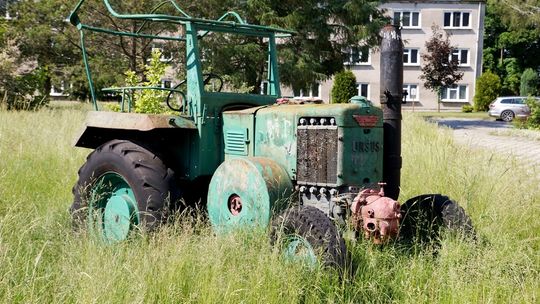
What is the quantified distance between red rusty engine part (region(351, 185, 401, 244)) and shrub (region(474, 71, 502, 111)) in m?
39.5

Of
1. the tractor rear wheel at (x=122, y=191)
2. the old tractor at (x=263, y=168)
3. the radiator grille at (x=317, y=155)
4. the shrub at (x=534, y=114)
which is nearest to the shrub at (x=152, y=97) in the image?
the old tractor at (x=263, y=168)

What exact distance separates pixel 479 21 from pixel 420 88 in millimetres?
6384

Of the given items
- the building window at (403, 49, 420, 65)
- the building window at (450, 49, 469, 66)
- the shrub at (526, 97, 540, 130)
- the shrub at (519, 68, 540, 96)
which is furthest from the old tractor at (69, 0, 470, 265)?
the shrub at (519, 68, 540, 96)

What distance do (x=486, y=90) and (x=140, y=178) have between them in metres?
39.5

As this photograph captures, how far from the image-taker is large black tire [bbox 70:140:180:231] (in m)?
4.90

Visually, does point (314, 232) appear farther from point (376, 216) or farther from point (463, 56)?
point (463, 56)

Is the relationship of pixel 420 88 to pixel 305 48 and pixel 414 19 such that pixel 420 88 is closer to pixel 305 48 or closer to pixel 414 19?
pixel 414 19

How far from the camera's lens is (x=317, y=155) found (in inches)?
178

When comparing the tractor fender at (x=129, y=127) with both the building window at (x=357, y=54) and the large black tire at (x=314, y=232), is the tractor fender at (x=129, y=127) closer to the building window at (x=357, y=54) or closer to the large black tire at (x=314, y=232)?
the large black tire at (x=314, y=232)

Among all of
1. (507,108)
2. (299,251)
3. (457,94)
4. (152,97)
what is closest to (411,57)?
(457,94)

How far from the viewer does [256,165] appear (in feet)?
14.9

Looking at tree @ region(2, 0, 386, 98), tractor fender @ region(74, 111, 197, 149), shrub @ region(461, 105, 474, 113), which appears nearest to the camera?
tractor fender @ region(74, 111, 197, 149)

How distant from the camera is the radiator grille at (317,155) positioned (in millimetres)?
4457

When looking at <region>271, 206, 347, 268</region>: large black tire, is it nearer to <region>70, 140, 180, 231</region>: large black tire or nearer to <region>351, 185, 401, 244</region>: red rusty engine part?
<region>351, 185, 401, 244</region>: red rusty engine part
